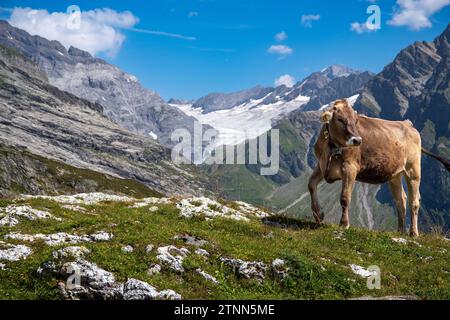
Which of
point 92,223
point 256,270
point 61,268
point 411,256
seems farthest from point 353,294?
point 92,223

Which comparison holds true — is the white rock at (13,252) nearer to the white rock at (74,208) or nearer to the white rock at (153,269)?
the white rock at (153,269)

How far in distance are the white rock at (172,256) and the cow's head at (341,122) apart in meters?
7.97

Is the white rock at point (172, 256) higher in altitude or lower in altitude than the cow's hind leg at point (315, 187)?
lower

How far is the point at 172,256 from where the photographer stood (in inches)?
610

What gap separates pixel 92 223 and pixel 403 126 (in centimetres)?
1503

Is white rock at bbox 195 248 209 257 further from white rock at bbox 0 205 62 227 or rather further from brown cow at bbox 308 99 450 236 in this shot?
white rock at bbox 0 205 62 227

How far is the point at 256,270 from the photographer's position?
15469mm

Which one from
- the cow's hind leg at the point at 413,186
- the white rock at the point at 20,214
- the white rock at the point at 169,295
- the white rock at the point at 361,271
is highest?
the cow's hind leg at the point at 413,186

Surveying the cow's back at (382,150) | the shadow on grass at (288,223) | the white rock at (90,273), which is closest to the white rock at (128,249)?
the white rock at (90,273)

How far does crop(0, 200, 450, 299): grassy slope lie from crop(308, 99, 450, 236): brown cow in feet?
6.78

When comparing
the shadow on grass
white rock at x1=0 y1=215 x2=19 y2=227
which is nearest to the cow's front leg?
the shadow on grass

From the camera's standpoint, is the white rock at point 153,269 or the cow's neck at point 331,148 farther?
the cow's neck at point 331,148

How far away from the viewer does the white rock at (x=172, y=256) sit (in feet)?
49.6

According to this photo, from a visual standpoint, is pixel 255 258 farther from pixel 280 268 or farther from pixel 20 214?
pixel 20 214
